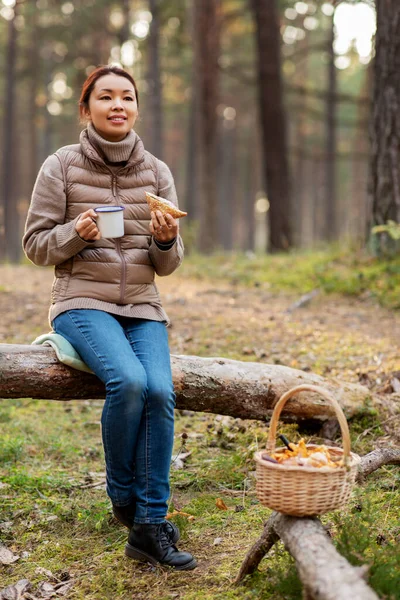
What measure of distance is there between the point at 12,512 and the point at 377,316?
15.6 feet

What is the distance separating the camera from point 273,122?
13648mm

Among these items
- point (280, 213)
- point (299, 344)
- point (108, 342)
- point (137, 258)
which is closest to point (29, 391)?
point (108, 342)

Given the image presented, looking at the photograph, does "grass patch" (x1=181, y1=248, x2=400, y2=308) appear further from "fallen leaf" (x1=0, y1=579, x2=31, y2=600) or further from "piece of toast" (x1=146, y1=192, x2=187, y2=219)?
"fallen leaf" (x1=0, y1=579, x2=31, y2=600)

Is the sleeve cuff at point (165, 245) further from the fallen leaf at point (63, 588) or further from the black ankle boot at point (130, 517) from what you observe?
the fallen leaf at point (63, 588)

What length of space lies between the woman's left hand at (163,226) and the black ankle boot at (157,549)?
62.1 inches

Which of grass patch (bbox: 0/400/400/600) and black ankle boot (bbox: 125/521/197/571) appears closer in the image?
grass patch (bbox: 0/400/400/600)

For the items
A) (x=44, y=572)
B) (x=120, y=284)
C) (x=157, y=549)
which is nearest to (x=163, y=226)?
(x=120, y=284)

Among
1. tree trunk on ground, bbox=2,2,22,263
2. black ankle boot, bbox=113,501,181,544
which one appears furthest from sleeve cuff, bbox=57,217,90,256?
tree trunk on ground, bbox=2,2,22,263

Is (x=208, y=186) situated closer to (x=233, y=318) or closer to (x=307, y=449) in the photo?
(x=233, y=318)

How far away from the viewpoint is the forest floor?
11.1 feet

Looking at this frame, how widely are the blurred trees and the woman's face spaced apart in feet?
1.54

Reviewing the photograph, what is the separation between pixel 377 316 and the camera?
7609mm

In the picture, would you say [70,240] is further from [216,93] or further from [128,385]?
[216,93]

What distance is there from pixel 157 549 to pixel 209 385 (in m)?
1.24
